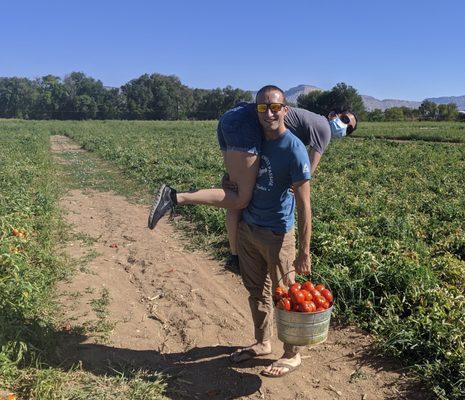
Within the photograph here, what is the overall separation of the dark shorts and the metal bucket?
117 centimetres

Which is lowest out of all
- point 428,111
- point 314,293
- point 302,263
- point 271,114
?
point 314,293

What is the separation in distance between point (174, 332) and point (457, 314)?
8.61ft

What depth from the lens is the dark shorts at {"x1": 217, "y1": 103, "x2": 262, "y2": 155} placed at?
10.2 feet

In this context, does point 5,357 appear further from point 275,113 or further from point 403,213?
point 403,213

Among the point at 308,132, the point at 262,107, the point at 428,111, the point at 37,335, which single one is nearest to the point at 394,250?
the point at 308,132

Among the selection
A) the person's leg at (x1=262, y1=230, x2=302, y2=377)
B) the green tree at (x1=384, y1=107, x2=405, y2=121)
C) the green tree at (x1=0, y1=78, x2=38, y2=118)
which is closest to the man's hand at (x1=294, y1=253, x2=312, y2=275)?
the person's leg at (x1=262, y1=230, x2=302, y2=377)

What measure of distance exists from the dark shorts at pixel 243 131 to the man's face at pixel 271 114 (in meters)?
0.10

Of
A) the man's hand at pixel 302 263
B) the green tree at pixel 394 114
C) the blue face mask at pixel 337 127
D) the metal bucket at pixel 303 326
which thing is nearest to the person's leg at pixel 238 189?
the man's hand at pixel 302 263

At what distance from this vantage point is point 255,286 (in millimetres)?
3654

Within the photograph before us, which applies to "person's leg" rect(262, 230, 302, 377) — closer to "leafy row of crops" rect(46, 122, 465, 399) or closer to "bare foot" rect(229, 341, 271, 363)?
"bare foot" rect(229, 341, 271, 363)

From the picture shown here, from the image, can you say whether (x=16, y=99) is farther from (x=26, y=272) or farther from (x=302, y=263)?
(x=302, y=263)

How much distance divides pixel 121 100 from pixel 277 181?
327ft

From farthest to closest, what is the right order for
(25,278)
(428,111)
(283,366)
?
(428,111)
(25,278)
(283,366)

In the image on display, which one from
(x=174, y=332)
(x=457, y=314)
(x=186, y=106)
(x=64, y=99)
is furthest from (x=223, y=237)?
(x=64, y=99)
